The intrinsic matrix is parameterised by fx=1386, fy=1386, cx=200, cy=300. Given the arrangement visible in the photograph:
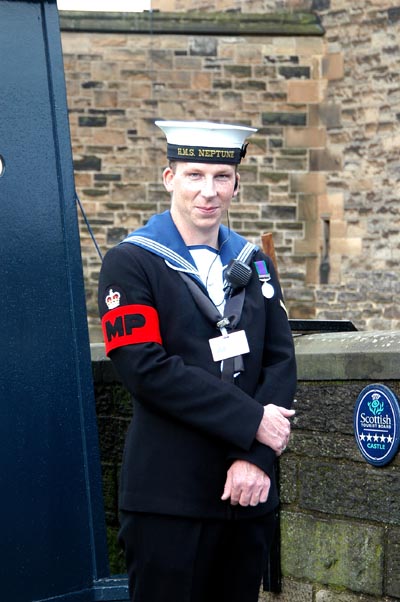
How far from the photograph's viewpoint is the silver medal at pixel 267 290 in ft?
10.6

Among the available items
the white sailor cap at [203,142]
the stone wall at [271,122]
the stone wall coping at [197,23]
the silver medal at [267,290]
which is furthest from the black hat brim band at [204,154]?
the stone wall coping at [197,23]

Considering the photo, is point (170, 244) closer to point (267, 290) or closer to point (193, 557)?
point (267, 290)

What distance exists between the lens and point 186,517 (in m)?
3.03

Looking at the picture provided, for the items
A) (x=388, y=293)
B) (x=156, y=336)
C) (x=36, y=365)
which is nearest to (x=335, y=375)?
(x=36, y=365)

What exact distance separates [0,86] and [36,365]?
2.71ft

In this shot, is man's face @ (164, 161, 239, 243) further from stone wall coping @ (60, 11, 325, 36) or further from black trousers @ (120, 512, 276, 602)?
stone wall coping @ (60, 11, 325, 36)

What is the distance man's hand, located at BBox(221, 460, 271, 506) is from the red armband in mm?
331

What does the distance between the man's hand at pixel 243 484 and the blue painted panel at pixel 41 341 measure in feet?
4.02

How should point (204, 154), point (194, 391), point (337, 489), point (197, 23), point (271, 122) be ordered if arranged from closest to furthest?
point (194, 391) < point (204, 154) < point (337, 489) < point (197, 23) < point (271, 122)

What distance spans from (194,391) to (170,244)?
359 millimetres

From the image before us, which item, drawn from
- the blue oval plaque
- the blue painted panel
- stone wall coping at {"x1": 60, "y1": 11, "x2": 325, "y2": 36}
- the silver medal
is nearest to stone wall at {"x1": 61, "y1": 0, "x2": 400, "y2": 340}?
stone wall coping at {"x1": 60, "y1": 11, "x2": 325, "y2": 36}

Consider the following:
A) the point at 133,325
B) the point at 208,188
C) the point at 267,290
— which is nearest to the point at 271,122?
the point at 267,290

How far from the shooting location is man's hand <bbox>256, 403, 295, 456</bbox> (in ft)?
9.95

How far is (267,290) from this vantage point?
10.7 ft
